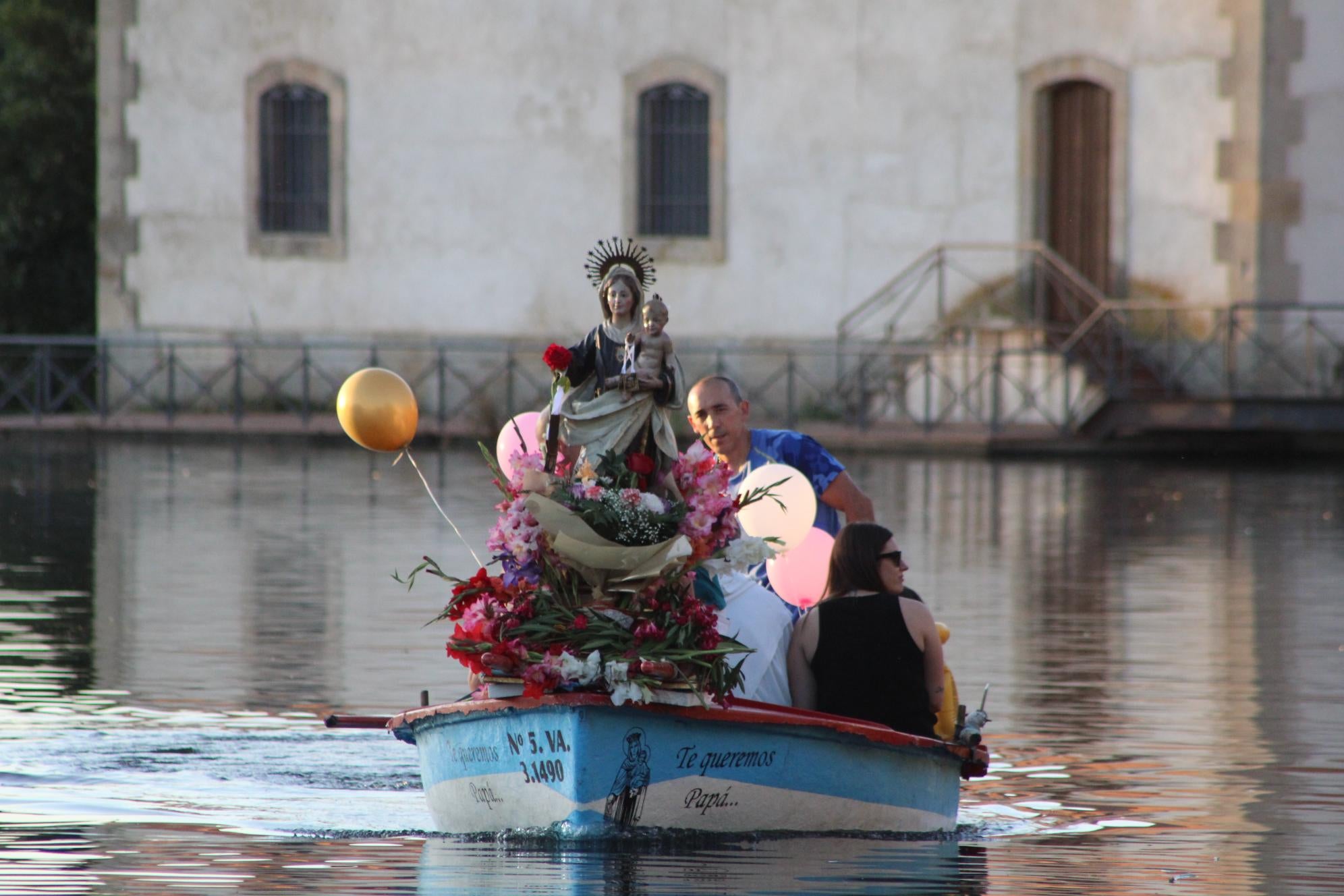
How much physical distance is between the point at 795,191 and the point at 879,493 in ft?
27.8

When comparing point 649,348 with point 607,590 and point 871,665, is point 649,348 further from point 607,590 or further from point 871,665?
point 871,665

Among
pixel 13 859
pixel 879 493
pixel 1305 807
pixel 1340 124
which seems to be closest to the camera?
pixel 13 859

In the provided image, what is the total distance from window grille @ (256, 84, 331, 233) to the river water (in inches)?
388

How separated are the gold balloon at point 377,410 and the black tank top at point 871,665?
1.45 m

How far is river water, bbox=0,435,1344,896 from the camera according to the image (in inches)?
298

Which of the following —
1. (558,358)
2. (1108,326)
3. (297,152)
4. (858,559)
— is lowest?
Result: (858,559)

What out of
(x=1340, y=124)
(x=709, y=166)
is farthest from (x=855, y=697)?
(x=709, y=166)

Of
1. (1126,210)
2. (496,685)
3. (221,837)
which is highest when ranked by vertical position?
(1126,210)

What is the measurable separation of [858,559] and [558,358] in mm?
1159

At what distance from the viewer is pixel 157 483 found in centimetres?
2289

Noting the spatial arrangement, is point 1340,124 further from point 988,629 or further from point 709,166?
point 988,629

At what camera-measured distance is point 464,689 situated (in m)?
11.4

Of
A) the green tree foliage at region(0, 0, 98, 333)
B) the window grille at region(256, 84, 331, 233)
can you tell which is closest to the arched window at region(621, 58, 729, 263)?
the window grille at region(256, 84, 331, 233)

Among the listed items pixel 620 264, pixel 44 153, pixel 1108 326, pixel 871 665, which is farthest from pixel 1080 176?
pixel 871 665
